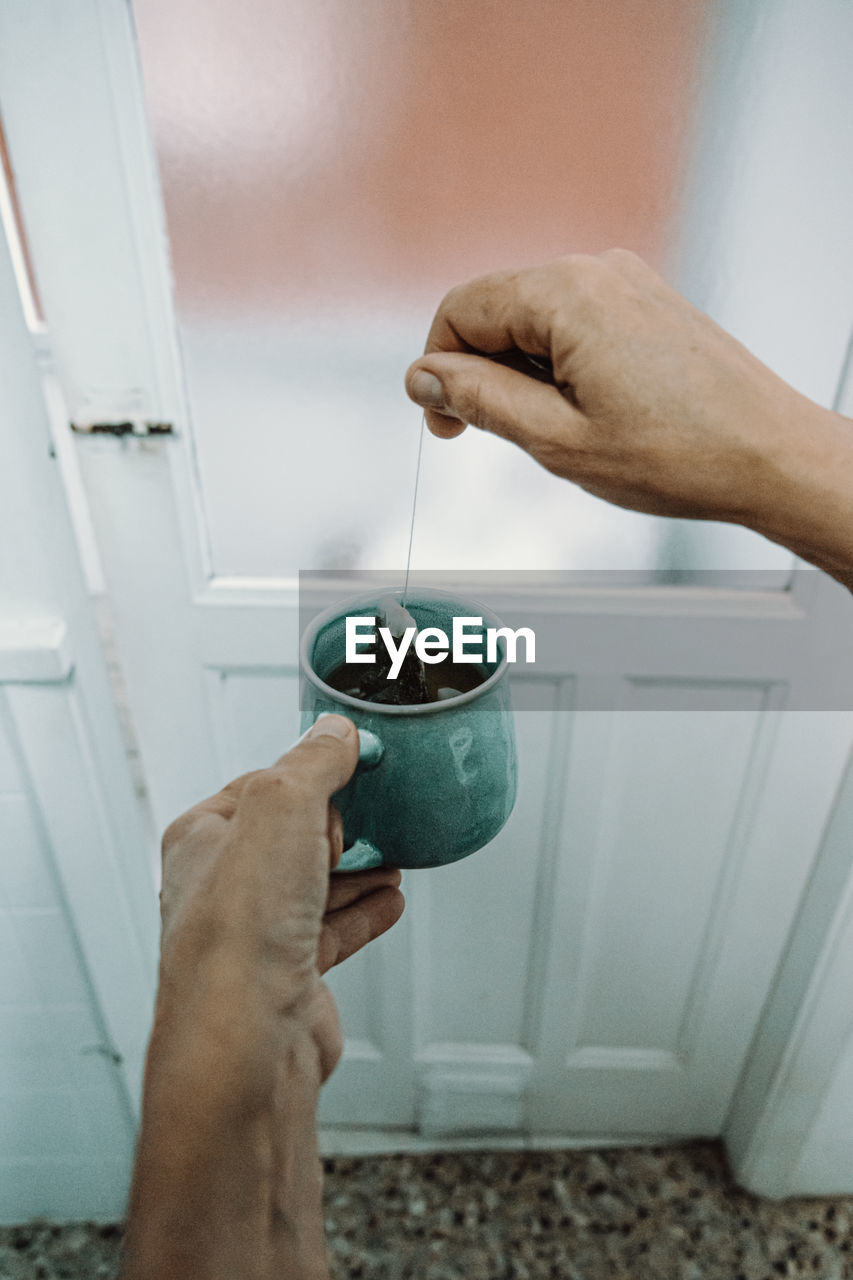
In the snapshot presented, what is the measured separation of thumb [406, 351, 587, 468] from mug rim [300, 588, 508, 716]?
0.13m

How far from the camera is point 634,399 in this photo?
56 cm

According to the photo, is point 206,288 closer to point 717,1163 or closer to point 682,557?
point 682,557

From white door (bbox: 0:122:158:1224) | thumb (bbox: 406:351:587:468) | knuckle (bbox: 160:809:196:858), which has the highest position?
thumb (bbox: 406:351:587:468)

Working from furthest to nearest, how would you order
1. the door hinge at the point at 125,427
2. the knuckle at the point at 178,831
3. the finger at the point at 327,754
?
1. the door hinge at the point at 125,427
2. the knuckle at the point at 178,831
3. the finger at the point at 327,754

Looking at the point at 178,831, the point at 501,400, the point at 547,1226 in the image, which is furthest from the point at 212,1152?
the point at 547,1226

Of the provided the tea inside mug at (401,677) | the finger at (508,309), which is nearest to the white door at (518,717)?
the finger at (508,309)

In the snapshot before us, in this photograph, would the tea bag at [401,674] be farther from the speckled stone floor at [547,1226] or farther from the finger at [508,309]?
the speckled stone floor at [547,1226]

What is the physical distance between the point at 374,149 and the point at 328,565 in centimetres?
43

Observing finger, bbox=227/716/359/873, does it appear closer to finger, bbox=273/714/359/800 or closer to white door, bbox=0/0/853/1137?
finger, bbox=273/714/359/800

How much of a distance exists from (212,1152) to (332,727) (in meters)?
0.28

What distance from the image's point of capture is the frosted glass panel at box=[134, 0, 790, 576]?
0.73 meters

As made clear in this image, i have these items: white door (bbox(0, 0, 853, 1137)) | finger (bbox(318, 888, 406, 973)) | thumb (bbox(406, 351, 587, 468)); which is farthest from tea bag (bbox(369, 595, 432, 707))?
white door (bbox(0, 0, 853, 1137))

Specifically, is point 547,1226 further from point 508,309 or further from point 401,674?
point 508,309

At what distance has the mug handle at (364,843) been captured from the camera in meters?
0.51
